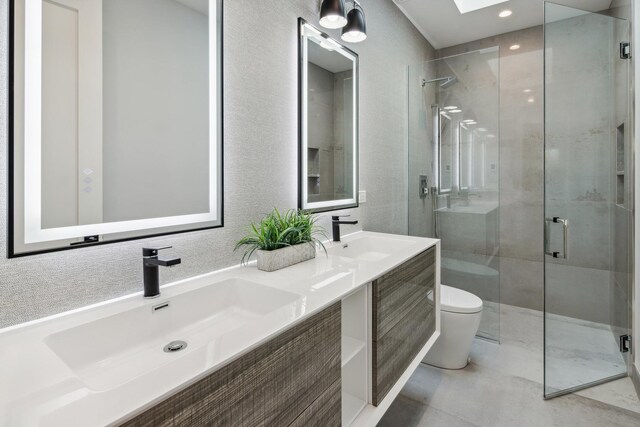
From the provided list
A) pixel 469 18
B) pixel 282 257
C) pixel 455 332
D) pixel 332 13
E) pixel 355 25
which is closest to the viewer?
pixel 282 257

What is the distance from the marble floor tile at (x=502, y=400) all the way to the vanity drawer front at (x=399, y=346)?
1.33 feet

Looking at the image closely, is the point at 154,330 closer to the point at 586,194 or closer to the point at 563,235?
the point at 563,235

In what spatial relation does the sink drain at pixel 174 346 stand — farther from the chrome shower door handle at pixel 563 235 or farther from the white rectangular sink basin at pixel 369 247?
the chrome shower door handle at pixel 563 235

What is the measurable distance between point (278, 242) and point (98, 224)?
61 cm

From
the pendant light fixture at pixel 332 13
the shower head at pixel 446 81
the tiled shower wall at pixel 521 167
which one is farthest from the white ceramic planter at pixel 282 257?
the tiled shower wall at pixel 521 167

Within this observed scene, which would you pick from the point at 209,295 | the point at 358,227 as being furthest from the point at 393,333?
the point at 358,227

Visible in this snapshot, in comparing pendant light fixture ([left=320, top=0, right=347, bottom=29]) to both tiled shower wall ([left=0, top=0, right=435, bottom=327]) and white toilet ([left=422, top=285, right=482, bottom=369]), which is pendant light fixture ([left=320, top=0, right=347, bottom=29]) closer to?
tiled shower wall ([left=0, top=0, right=435, bottom=327])

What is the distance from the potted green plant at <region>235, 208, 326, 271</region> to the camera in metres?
1.25

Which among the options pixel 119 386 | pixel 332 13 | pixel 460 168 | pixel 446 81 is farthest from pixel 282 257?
pixel 446 81

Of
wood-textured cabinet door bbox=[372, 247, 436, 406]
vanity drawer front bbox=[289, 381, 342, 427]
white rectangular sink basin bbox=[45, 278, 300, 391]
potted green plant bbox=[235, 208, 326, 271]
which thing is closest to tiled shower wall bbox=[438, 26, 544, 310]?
wood-textured cabinet door bbox=[372, 247, 436, 406]

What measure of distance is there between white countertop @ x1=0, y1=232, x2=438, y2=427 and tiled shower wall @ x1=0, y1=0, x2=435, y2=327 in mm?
65

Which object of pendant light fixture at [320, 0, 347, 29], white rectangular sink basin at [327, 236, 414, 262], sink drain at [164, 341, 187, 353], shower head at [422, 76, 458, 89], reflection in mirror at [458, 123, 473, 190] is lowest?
sink drain at [164, 341, 187, 353]

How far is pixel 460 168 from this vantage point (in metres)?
2.72

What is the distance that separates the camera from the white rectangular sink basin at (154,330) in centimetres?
78
